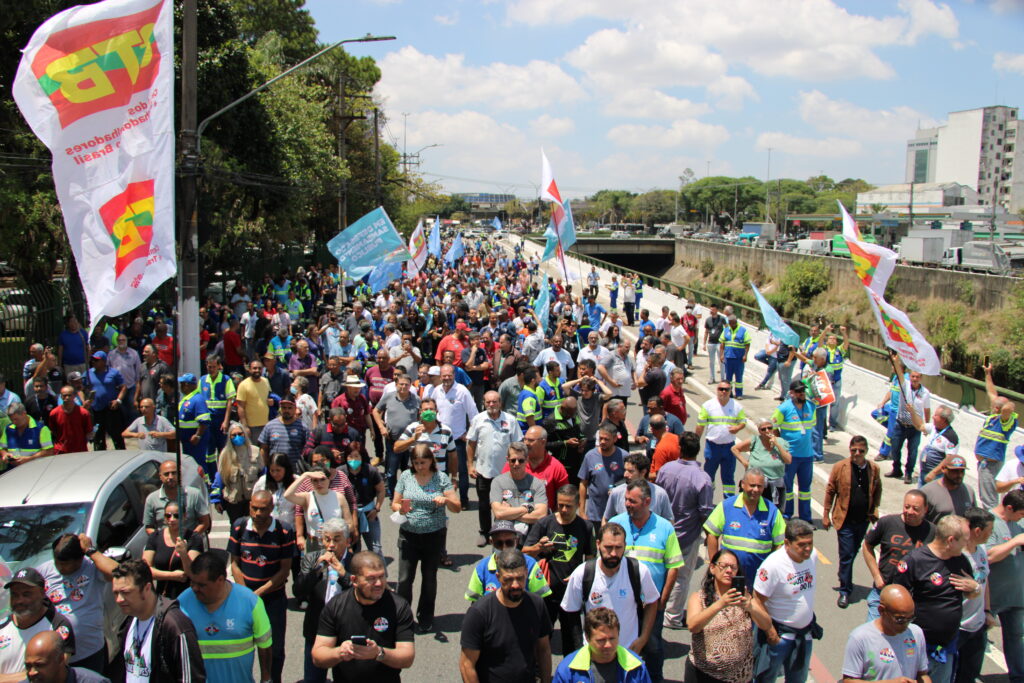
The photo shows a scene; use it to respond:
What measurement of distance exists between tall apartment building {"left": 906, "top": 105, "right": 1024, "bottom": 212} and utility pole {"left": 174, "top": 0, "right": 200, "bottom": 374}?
150 m

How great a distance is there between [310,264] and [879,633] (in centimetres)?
4085

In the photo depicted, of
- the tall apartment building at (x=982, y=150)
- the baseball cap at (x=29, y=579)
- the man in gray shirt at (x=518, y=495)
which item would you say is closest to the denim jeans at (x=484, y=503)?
the man in gray shirt at (x=518, y=495)

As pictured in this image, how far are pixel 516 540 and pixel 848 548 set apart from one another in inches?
121

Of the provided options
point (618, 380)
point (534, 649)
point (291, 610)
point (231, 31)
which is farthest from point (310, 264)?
point (534, 649)

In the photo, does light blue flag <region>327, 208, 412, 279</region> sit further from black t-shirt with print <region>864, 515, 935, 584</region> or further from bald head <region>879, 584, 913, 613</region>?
bald head <region>879, 584, 913, 613</region>

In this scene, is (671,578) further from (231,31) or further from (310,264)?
(310,264)

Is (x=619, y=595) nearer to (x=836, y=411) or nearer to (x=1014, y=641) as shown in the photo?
(x=1014, y=641)

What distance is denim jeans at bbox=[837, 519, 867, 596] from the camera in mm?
7047

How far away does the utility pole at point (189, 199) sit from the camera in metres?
11.6

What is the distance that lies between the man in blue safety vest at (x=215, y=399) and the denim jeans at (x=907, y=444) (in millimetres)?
8165

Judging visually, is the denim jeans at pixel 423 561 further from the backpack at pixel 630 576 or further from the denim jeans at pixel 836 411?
the denim jeans at pixel 836 411

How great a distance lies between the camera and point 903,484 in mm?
10539

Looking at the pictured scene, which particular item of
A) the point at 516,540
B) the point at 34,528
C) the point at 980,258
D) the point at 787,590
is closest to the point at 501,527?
the point at 516,540

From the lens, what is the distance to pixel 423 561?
651 centimetres
